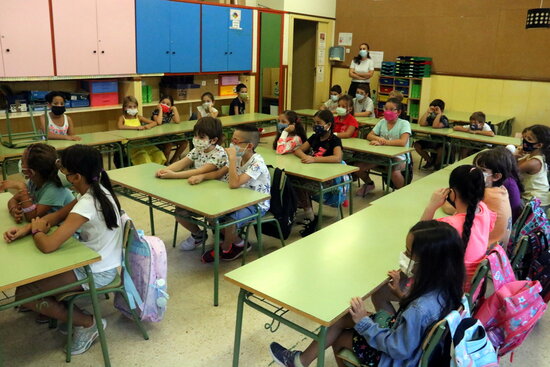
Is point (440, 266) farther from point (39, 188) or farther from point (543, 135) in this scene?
point (543, 135)

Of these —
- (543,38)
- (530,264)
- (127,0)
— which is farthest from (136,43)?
(543,38)

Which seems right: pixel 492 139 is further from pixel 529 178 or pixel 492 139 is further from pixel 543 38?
pixel 543 38

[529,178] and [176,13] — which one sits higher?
[176,13]

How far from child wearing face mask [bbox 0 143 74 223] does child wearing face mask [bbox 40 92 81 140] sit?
2433 mm

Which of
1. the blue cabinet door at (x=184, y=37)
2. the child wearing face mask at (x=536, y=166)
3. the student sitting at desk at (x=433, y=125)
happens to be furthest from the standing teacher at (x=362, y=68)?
the child wearing face mask at (x=536, y=166)

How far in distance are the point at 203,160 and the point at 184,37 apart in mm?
4330

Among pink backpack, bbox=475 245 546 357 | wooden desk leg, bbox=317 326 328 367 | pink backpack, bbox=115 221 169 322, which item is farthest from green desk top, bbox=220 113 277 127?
wooden desk leg, bbox=317 326 328 367

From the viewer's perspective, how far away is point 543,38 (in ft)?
25.1

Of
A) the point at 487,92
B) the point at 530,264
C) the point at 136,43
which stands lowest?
the point at 530,264

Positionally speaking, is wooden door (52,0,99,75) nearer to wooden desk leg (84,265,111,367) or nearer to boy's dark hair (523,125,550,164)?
wooden desk leg (84,265,111,367)

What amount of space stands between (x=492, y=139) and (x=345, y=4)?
5622 mm

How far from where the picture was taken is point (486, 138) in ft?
18.5

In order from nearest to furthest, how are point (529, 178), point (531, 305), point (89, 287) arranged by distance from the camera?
point (531, 305), point (89, 287), point (529, 178)

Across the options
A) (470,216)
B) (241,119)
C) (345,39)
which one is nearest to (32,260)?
(470,216)
